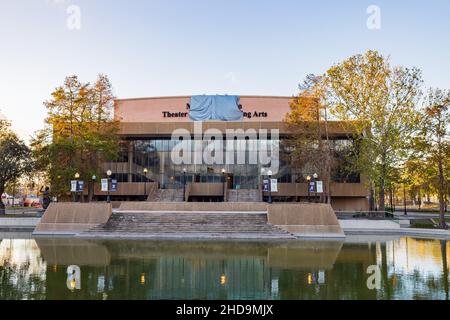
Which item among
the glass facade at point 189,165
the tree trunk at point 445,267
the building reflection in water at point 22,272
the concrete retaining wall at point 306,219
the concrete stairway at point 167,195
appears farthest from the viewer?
the glass facade at point 189,165

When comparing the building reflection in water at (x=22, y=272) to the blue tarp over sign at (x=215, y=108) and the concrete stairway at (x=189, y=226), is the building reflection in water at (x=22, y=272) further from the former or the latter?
the blue tarp over sign at (x=215, y=108)

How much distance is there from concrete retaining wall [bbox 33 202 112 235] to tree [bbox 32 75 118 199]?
742cm

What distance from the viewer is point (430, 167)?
105ft

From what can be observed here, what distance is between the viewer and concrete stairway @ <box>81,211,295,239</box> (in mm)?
26453

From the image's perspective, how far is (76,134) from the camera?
3934 cm

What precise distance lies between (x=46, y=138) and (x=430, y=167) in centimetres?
3555

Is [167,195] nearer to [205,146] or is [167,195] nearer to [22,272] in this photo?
[205,146]

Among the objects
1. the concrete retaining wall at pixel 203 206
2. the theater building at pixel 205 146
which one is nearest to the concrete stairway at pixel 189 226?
the concrete retaining wall at pixel 203 206

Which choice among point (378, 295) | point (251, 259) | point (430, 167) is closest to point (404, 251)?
point (251, 259)

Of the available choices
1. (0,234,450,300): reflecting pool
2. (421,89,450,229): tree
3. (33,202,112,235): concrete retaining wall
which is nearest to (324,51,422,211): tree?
(421,89,450,229): tree

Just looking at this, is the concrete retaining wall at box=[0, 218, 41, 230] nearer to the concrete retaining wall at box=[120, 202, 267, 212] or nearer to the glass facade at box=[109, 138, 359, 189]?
the concrete retaining wall at box=[120, 202, 267, 212]

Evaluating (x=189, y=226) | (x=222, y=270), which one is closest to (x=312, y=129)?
(x=189, y=226)

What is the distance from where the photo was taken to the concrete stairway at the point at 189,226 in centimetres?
2645

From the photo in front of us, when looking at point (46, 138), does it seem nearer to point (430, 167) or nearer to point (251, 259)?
point (251, 259)
